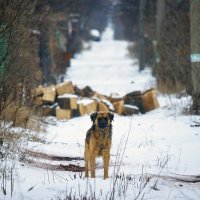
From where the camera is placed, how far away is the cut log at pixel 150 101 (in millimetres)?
13398

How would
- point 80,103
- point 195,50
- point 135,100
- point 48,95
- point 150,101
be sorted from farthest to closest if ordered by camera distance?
1. point 135,100
2. point 150,101
3. point 48,95
4. point 80,103
5. point 195,50

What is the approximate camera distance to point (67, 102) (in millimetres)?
12203

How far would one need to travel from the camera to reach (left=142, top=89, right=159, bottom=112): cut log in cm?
1340

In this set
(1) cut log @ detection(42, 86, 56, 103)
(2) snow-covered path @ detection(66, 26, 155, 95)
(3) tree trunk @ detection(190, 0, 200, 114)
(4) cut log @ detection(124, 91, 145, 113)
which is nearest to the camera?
(3) tree trunk @ detection(190, 0, 200, 114)

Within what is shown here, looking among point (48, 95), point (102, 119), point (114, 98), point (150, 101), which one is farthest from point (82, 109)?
point (102, 119)

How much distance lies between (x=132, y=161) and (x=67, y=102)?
513 centimetres

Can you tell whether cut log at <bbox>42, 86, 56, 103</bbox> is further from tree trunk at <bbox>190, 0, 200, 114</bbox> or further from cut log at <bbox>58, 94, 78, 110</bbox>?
tree trunk at <bbox>190, 0, 200, 114</bbox>

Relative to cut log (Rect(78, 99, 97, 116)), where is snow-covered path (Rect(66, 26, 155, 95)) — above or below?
above

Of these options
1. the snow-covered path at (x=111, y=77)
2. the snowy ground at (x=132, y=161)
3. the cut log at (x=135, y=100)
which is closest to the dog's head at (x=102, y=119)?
the snowy ground at (x=132, y=161)

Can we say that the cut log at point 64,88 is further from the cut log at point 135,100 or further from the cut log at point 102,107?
the cut log at point 135,100

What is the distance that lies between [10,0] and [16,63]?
9.73 feet

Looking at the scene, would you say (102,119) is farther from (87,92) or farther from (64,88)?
(87,92)

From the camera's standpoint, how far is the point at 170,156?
754cm

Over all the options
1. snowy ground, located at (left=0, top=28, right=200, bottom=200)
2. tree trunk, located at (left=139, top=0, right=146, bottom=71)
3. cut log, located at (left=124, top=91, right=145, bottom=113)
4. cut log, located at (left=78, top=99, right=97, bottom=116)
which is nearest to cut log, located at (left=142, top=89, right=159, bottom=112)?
cut log, located at (left=124, top=91, right=145, bottom=113)
